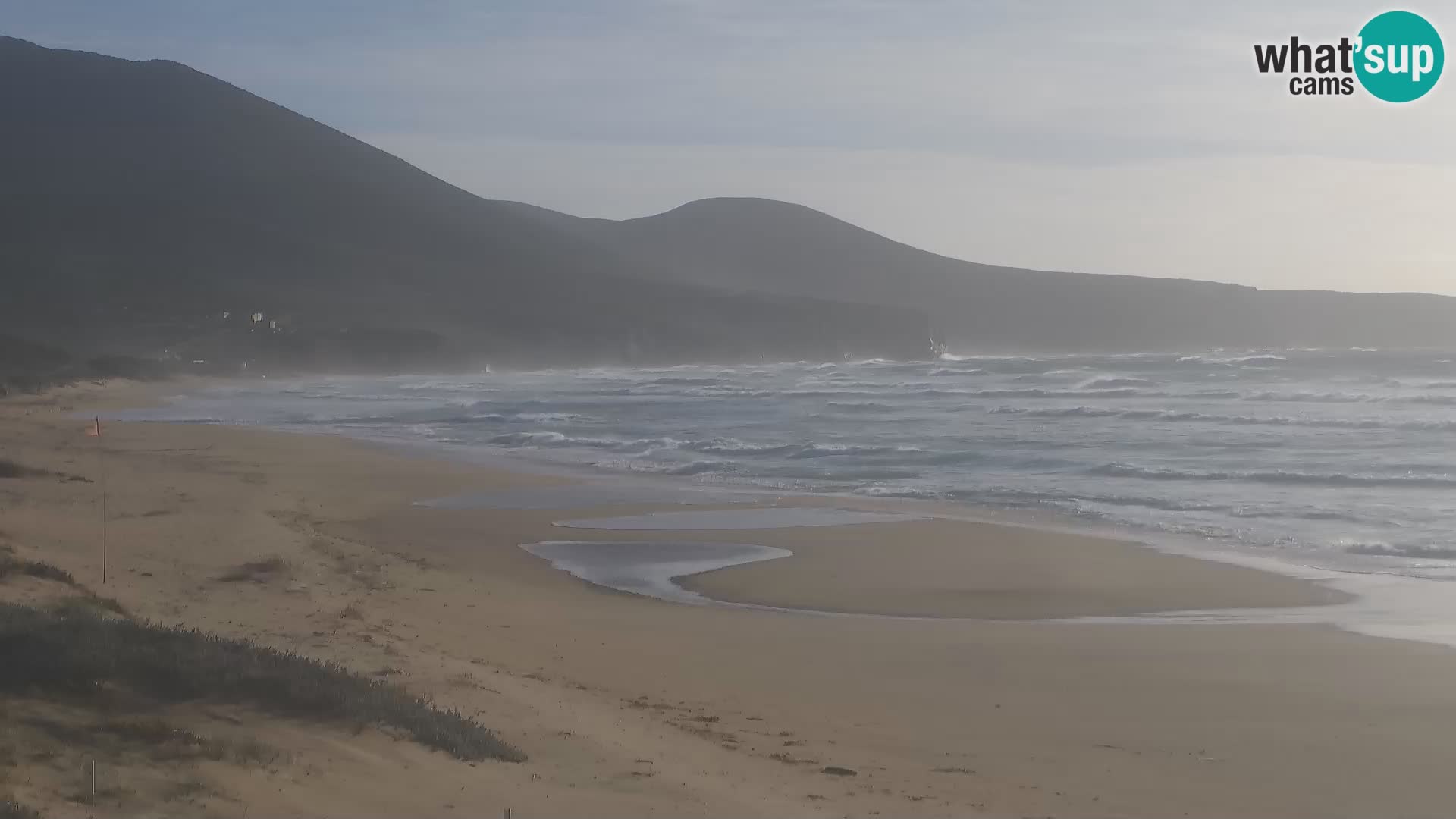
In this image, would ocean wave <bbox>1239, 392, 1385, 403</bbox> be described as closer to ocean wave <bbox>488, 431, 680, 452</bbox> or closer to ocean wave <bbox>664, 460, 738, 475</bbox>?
ocean wave <bbox>488, 431, 680, 452</bbox>

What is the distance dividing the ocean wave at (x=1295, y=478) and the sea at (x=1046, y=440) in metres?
0.06

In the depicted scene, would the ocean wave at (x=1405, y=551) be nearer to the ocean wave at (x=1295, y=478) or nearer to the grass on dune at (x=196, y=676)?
the ocean wave at (x=1295, y=478)

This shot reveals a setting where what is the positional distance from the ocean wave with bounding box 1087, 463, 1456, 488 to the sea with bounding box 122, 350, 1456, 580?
0.06 meters

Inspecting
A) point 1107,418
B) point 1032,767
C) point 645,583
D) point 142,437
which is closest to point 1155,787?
point 1032,767

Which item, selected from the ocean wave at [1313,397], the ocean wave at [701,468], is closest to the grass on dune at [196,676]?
the ocean wave at [701,468]

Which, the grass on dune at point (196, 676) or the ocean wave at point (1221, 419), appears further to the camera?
the ocean wave at point (1221, 419)

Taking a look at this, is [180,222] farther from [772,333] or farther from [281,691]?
[281,691]

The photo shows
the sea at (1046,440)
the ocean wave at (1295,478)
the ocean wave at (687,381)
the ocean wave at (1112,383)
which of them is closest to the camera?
the sea at (1046,440)

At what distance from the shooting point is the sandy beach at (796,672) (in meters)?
5.58

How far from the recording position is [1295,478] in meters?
19.8

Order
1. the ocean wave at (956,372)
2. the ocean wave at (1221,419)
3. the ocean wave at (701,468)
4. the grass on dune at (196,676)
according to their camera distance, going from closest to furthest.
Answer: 1. the grass on dune at (196,676)
2. the ocean wave at (701,468)
3. the ocean wave at (1221,419)
4. the ocean wave at (956,372)

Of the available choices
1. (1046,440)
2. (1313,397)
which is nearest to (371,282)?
(1313,397)

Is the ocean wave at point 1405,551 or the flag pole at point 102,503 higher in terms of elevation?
the flag pole at point 102,503

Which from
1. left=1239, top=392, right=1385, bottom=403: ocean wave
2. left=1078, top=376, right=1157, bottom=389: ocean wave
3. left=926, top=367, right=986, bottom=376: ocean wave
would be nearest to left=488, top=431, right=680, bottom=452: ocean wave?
left=1239, top=392, right=1385, bottom=403: ocean wave
